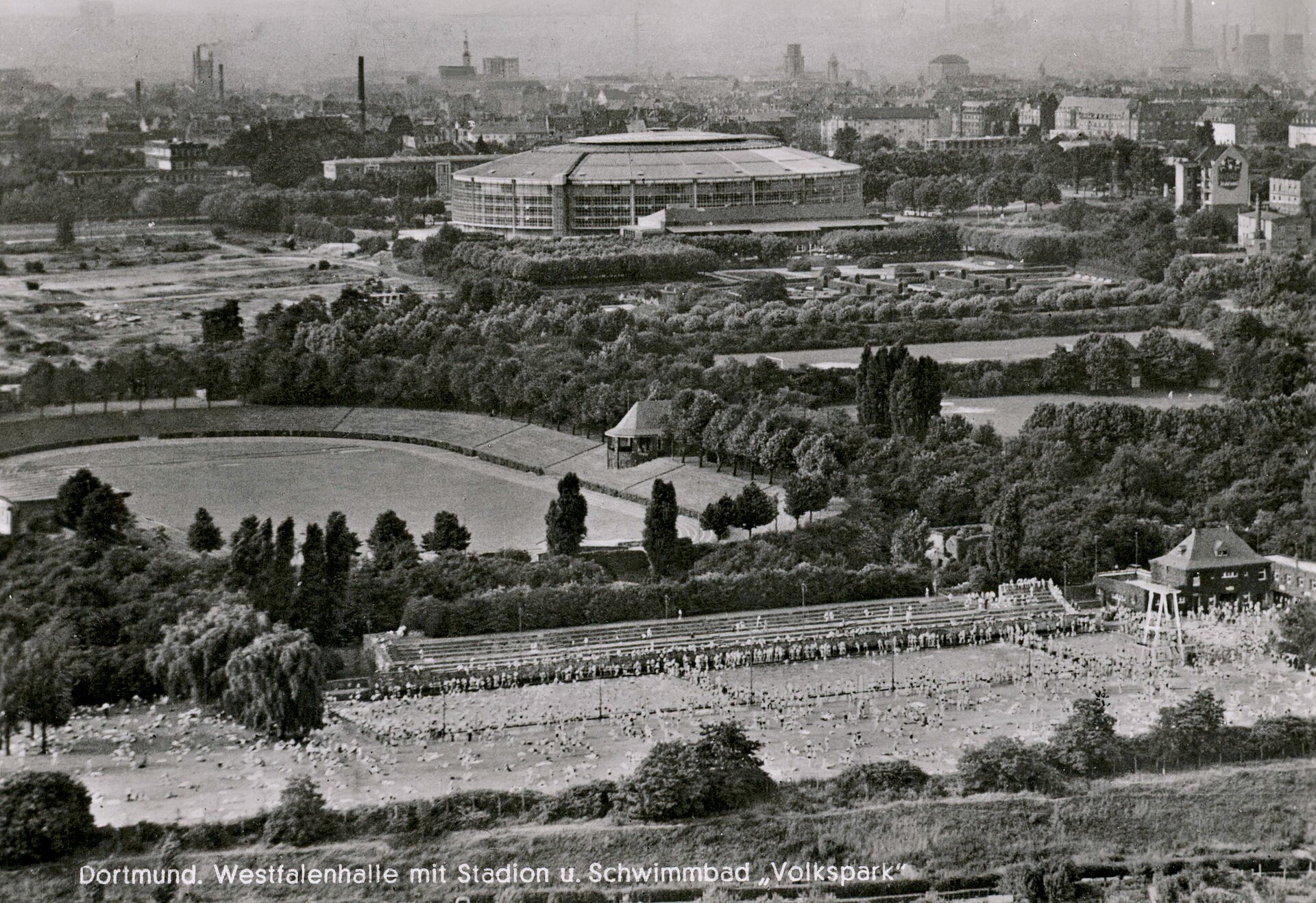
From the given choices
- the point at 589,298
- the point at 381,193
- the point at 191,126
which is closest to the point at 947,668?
the point at 589,298

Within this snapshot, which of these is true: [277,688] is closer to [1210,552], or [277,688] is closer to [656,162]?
[1210,552]

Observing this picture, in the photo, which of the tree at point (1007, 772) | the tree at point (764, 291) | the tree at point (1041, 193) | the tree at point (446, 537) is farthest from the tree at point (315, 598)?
the tree at point (1041, 193)

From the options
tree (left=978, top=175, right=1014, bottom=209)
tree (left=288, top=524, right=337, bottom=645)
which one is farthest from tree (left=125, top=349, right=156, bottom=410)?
tree (left=978, top=175, right=1014, bottom=209)

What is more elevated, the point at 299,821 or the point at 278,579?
the point at 278,579

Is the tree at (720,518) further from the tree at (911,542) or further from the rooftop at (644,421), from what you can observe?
the rooftop at (644,421)

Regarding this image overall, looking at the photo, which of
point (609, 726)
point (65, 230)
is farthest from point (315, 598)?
point (65, 230)

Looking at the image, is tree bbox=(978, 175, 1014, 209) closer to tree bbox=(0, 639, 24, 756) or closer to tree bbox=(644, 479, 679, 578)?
tree bbox=(644, 479, 679, 578)

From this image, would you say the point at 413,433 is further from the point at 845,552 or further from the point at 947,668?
the point at 947,668
